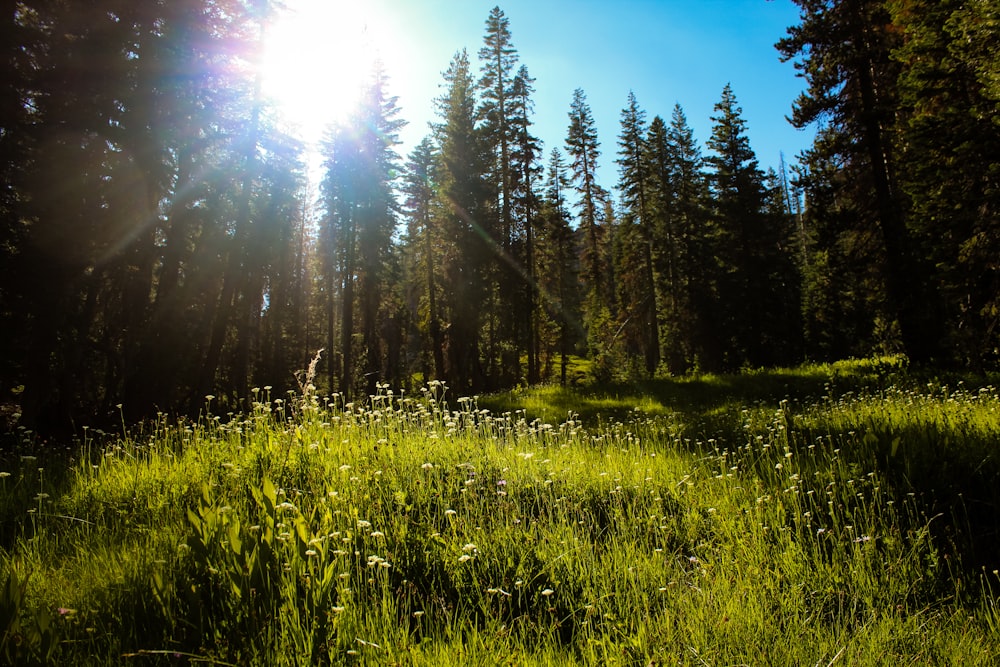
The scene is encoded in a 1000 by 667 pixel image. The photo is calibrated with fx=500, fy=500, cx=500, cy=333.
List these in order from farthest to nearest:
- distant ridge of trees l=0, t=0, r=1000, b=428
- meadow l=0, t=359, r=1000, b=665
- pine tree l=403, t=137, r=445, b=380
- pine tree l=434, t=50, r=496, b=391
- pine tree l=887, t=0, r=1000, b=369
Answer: pine tree l=403, t=137, r=445, b=380
pine tree l=434, t=50, r=496, b=391
distant ridge of trees l=0, t=0, r=1000, b=428
pine tree l=887, t=0, r=1000, b=369
meadow l=0, t=359, r=1000, b=665

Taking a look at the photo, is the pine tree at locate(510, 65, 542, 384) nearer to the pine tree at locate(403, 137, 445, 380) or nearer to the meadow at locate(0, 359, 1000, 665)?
the pine tree at locate(403, 137, 445, 380)

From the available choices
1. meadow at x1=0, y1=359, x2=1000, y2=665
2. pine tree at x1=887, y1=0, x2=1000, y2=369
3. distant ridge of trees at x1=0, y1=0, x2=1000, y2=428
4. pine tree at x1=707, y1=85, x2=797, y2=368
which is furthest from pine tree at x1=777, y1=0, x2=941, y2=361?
pine tree at x1=707, y1=85, x2=797, y2=368

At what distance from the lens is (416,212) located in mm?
37281

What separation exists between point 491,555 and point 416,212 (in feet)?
119

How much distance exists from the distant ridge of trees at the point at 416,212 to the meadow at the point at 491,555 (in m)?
2.87

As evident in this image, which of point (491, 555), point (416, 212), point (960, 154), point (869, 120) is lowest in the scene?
point (491, 555)

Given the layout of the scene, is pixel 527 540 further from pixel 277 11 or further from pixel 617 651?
pixel 277 11

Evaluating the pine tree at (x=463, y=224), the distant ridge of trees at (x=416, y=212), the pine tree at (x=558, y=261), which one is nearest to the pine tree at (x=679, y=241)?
the distant ridge of trees at (x=416, y=212)

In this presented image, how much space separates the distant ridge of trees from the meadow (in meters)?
2.87

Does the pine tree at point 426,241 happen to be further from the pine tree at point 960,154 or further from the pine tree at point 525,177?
the pine tree at point 960,154

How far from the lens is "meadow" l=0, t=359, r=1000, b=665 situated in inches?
86.2

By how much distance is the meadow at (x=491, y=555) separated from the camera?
2189 millimetres

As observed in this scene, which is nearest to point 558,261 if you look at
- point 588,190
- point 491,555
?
point 588,190

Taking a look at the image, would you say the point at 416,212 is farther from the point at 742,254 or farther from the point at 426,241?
the point at 742,254
